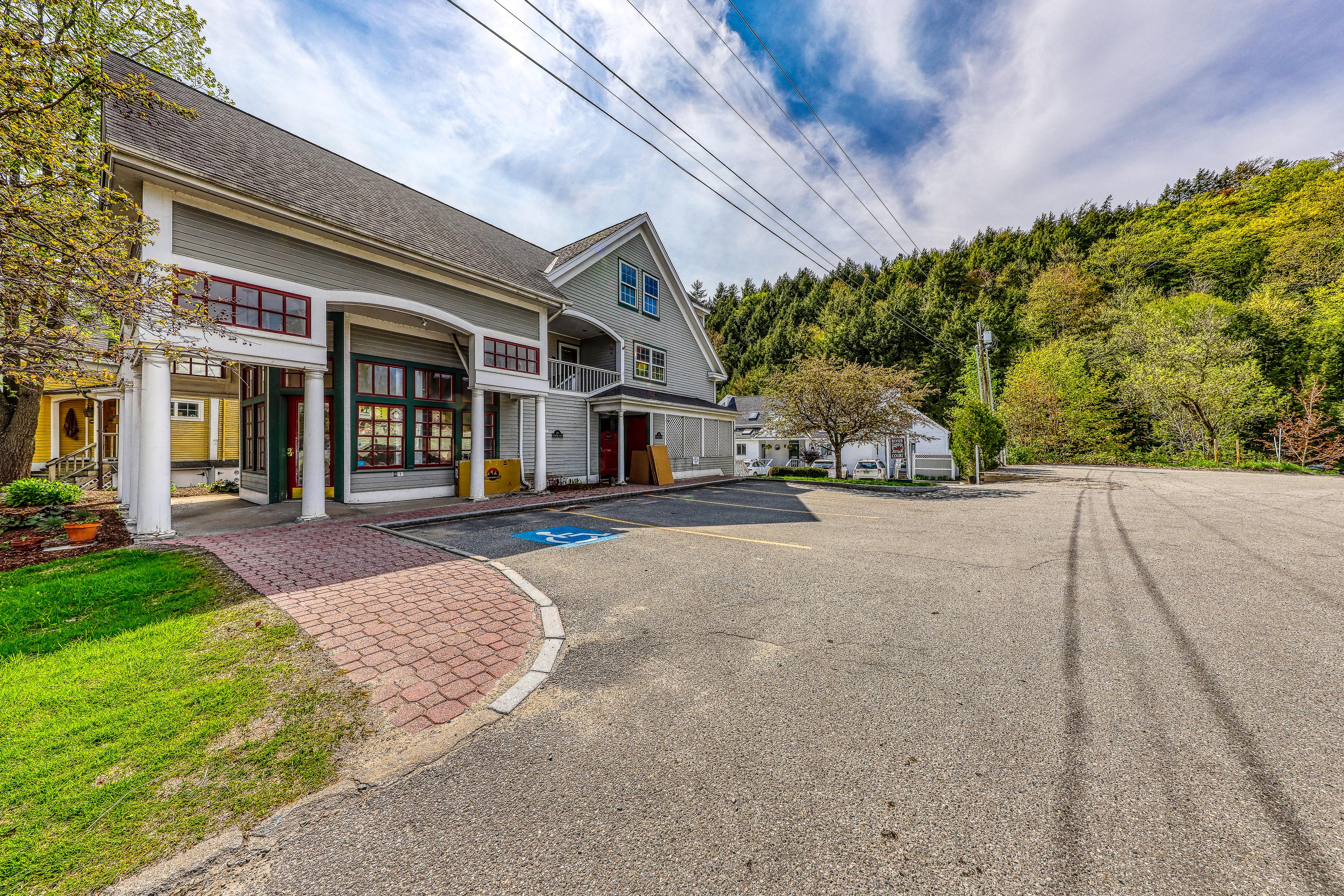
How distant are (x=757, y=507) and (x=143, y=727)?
10.2 m

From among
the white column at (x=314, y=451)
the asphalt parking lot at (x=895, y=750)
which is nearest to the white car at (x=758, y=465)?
the white column at (x=314, y=451)

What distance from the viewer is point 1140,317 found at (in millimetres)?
30734

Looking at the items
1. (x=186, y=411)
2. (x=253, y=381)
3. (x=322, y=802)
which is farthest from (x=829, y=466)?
(x=186, y=411)

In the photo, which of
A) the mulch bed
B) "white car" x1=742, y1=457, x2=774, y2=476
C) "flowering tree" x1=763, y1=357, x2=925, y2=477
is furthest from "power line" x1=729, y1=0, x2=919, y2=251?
"white car" x1=742, y1=457, x2=774, y2=476

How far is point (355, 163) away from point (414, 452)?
329 inches

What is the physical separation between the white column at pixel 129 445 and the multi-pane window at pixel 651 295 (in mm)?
13606

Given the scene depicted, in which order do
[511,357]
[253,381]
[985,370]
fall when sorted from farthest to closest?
[985,370] < [511,357] < [253,381]

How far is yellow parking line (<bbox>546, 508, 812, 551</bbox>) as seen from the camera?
731 centimetres

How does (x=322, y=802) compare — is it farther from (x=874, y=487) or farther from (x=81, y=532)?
(x=874, y=487)

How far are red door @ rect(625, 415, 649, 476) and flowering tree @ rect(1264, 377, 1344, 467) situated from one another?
3154 cm

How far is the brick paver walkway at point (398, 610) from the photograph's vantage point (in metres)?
3.18

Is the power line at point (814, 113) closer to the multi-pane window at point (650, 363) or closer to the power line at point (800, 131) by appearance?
the power line at point (800, 131)

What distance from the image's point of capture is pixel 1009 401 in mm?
33719

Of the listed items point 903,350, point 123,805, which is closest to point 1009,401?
point 903,350
